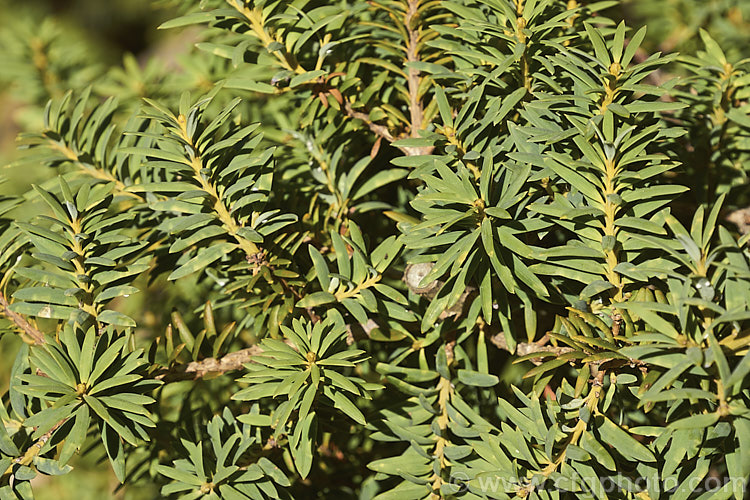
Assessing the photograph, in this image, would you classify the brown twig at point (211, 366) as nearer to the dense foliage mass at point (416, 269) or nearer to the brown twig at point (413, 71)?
the dense foliage mass at point (416, 269)

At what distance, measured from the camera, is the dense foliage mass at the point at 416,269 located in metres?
0.57

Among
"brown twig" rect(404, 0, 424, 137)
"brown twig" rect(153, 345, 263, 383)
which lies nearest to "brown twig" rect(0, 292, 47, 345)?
"brown twig" rect(153, 345, 263, 383)

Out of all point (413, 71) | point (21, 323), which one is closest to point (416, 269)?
point (413, 71)

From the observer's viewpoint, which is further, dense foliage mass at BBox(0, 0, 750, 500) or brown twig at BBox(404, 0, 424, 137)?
brown twig at BBox(404, 0, 424, 137)

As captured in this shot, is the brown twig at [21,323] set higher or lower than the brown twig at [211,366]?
higher

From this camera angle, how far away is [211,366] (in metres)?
0.70

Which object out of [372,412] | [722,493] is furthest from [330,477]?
[722,493]

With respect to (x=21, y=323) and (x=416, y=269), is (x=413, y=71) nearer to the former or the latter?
(x=416, y=269)

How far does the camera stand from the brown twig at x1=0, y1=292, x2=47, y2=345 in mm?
666

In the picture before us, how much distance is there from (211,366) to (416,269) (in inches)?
10.2

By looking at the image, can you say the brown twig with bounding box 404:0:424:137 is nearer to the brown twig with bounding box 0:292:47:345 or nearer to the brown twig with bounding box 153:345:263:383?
the brown twig with bounding box 153:345:263:383

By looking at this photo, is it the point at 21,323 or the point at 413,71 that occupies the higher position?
the point at 413,71

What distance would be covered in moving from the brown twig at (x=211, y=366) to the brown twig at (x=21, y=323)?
14 cm

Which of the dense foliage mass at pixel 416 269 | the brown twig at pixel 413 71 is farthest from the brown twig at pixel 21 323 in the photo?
the brown twig at pixel 413 71
